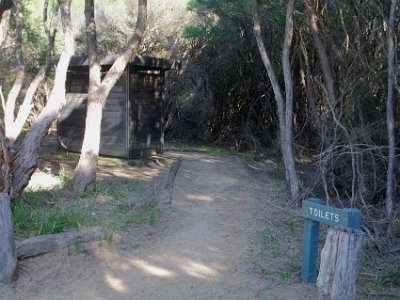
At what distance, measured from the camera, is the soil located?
4961 millimetres

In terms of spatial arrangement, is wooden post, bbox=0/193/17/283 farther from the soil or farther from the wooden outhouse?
the wooden outhouse

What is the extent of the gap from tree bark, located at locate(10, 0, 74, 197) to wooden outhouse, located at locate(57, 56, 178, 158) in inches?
125

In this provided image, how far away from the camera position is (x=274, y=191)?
9852 millimetres

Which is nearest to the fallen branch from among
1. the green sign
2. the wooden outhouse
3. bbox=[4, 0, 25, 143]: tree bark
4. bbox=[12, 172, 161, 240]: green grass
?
bbox=[12, 172, 161, 240]: green grass

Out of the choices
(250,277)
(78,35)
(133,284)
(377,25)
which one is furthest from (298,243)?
(78,35)

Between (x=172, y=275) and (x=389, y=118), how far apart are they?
3.78m

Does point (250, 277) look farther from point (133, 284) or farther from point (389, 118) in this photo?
point (389, 118)

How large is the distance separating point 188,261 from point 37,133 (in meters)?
3.39

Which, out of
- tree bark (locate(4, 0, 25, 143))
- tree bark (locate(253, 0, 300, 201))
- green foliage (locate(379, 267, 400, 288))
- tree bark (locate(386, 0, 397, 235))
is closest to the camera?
green foliage (locate(379, 267, 400, 288))

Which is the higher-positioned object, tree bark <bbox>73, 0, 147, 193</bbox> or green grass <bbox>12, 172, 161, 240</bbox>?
tree bark <bbox>73, 0, 147, 193</bbox>

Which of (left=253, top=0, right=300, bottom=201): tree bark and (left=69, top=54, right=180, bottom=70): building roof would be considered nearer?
(left=253, top=0, right=300, bottom=201): tree bark

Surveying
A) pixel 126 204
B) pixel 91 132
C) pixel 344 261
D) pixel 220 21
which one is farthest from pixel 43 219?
pixel 220 21

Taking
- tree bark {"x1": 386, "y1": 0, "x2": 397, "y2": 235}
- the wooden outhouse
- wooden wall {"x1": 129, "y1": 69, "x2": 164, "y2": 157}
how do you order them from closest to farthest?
tree bark {"x1": 386, "y1": 0, "x2": 397, "y2": 235} < the wooden outhouse < wooden wall {"x1": 129, "y1": 69, "x2": 164, "y2": 157}

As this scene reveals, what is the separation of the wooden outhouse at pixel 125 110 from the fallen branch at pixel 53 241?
20.6ft
